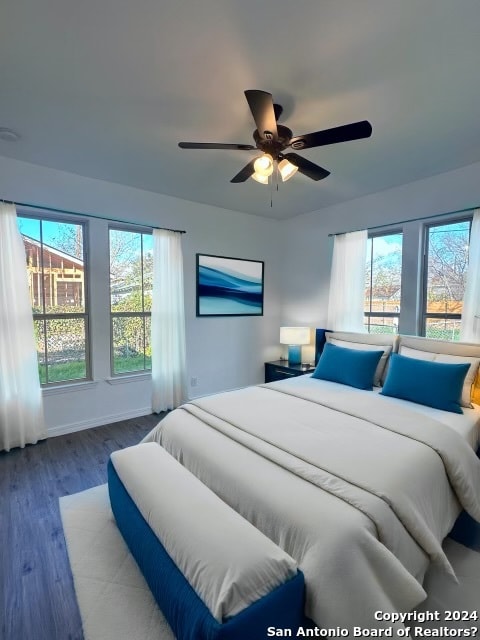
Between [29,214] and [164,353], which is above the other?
[29,214]

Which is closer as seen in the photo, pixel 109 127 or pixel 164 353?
pixel 109 127

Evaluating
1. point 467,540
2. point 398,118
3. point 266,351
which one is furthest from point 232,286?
point 467,540

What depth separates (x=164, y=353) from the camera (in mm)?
3811

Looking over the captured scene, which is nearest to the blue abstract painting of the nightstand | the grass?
the nightstand

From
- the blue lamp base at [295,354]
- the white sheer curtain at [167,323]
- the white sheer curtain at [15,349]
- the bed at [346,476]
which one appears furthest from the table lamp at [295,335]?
the white sheer curtain at [15,349]

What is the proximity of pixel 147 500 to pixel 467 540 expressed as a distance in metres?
1.92

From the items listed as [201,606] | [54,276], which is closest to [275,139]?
[201,606]

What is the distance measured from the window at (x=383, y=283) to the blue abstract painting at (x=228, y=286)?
5.17ft

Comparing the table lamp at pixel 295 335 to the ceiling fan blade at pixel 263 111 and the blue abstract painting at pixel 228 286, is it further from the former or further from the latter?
the ceiling fan blade at pixel 263 111

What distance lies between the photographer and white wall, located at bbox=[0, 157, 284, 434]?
3205mm

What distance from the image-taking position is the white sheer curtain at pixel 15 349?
2.90 meters

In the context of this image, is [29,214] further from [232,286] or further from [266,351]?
[266,351]

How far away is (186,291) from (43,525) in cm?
274

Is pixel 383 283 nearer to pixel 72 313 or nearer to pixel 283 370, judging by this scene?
pixel 283 370
